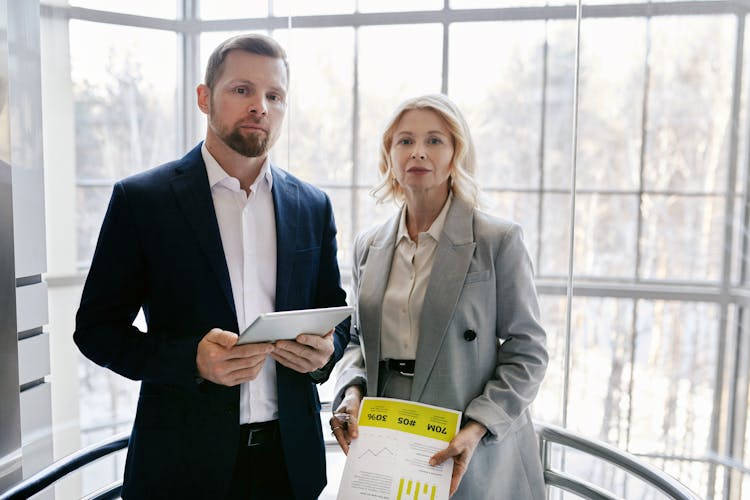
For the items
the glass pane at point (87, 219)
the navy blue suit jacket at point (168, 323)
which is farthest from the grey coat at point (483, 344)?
the glass pane at point (87, 219)

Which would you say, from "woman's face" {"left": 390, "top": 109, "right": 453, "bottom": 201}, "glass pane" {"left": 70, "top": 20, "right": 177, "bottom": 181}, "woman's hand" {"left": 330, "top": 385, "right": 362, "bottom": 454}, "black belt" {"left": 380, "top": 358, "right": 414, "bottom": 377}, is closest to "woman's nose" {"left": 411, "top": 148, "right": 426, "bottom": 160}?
"woman's face" {"left": 390, "top": 109, "right": 453, "bottom": 201}

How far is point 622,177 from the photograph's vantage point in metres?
5.02

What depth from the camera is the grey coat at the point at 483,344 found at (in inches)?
63.4

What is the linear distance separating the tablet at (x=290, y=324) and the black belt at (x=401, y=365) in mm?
400

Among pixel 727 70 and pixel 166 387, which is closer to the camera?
pixel 166 387

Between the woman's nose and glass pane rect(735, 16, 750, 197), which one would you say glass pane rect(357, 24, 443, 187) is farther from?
the woman's nose

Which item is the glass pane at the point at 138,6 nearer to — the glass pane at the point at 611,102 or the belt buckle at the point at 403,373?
the belt buckle at the point at 403,373

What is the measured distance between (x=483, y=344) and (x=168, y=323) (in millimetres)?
792

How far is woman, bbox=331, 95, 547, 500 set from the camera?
161 cm

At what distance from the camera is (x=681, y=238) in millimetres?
4738

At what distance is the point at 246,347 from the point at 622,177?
4439 mm

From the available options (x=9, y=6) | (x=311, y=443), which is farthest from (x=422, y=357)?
(x=9, y=6)

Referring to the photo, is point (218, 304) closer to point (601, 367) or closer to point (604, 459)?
point (604, 459)

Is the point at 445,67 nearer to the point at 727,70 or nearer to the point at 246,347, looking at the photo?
the point at 727,70
